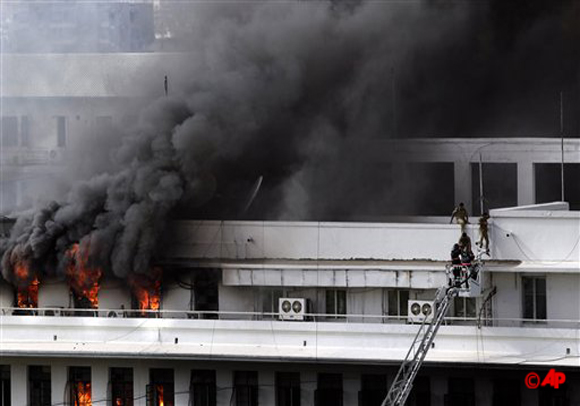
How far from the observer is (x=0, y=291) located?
24984 millimetres

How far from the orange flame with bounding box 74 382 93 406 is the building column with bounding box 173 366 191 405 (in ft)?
4.22

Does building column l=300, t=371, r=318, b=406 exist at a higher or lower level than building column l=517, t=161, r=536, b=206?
lower

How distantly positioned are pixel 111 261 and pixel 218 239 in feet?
4.98

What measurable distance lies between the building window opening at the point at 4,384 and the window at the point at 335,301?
15.0ft

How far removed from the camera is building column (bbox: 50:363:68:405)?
78.5 feet

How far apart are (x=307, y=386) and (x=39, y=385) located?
382cm

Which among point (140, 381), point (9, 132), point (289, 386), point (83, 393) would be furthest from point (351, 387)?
point (9, 132)

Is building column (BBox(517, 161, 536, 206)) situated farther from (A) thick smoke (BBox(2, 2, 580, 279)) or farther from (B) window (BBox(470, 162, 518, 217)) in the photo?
(A) thick smoke (BBox(2, 2, 580, 279))

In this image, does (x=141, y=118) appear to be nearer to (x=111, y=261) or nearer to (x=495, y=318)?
(x=111, y=261)

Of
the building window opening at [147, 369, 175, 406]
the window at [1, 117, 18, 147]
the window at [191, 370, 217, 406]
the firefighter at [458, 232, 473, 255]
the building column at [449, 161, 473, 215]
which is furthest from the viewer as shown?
the window at [1, 117, 18, 147]

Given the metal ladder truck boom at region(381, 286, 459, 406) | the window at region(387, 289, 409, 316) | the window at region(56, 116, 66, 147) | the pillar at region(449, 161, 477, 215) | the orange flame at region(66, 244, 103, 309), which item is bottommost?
the metal ladder truck boom at region(381, 286, 459, 406)

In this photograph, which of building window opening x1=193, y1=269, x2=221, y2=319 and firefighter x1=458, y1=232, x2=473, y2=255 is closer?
firefighter x1=458, y1=232, x2=473, y2=255

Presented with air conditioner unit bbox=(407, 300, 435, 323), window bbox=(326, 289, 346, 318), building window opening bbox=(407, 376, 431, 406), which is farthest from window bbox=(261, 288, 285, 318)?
building window opening bbox=(407, 376, 431, 406)

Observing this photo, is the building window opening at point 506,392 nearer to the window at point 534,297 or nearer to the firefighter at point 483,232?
the window at point 534,297
